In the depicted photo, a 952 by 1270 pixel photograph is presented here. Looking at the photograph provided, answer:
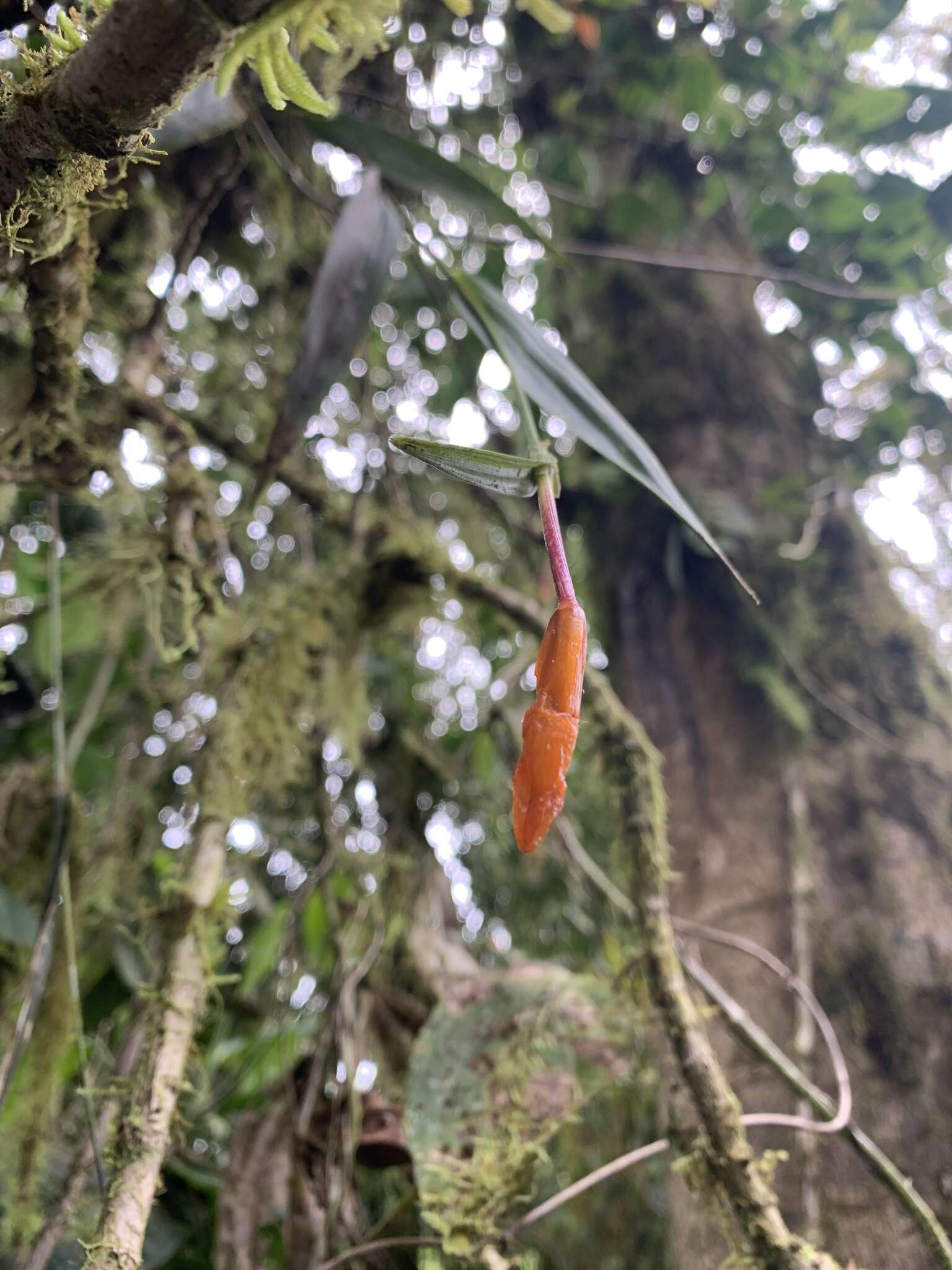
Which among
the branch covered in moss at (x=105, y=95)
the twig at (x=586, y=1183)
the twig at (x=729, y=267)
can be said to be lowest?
the twig at (x=586, y=1183)

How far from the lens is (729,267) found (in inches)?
51.1

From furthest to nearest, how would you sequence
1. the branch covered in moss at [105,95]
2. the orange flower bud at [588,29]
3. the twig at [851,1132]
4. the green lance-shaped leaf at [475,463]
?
1. the orange flower bud at [588,29]
2. the twig at [851,1132]
3. the green lance-shaped leaf at [475,463]
4. the branch covered in moss at [105,95]

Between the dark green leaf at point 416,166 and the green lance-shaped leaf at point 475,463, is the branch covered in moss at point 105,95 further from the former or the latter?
the dark green leaf at point 416,166

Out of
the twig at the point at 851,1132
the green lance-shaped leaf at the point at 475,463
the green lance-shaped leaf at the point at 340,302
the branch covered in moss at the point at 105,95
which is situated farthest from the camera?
the green lance-shaped leaf at the point at 340,302

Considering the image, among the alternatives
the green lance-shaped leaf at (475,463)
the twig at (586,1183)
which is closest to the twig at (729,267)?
the green lance-shaped leaf at (475,463)

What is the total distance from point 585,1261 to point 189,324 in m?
1.44

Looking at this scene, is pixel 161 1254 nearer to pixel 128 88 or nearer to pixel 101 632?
pixel 101 632

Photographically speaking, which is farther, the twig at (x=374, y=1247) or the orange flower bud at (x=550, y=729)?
the twig at (x=374, y=1247)

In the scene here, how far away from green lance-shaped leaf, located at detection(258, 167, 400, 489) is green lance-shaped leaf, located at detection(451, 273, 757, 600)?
14 cm

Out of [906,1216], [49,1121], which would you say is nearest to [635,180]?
[906,1216]

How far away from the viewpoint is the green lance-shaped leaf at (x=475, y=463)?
38 centimetres

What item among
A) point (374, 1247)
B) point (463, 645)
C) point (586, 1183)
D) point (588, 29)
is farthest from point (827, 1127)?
point (588, 29)

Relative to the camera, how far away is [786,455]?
1.24 meters

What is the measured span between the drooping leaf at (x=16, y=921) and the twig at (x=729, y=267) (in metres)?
0.90
